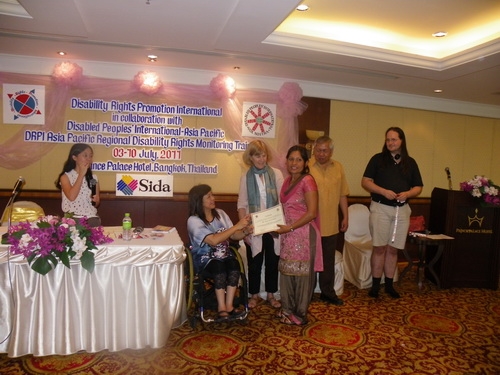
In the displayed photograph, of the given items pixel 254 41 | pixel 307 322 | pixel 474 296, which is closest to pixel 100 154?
pixel 254 41

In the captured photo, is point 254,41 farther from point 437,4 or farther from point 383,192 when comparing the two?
point 383,192

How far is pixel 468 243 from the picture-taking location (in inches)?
181

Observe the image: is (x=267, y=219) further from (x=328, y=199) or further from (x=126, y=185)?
(x=126, y=185)

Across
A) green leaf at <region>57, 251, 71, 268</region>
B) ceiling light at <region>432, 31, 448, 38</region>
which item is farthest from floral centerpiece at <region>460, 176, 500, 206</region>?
green leaf at <region>57, 251, 71, 268</region>

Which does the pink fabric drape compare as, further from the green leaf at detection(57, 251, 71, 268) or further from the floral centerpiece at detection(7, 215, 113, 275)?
the green leaf at detection(57, 251, 71, 268)

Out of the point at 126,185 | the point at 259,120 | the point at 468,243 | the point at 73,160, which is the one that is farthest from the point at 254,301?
the point at 468,243

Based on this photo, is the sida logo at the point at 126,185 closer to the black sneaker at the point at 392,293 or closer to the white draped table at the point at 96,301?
the white draped table at the point at 96,301

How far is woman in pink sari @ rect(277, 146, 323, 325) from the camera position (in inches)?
125

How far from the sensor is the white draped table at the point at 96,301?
8.42 feet

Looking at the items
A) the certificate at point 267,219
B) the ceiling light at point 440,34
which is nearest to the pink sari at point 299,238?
the certificate at point 267,219

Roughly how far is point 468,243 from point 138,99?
4.47 meters

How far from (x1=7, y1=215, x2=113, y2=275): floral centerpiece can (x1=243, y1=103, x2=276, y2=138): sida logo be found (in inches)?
117

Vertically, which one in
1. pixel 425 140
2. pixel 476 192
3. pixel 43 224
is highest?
pixel 425 140

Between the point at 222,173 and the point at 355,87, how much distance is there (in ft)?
7.88
